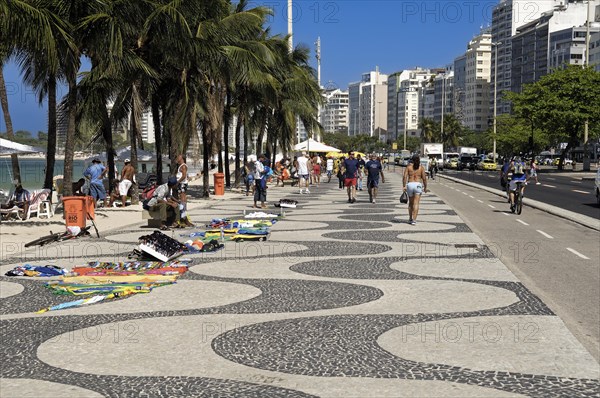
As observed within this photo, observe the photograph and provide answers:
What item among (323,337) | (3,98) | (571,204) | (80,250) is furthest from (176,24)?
(323,337)

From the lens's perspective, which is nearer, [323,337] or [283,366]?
[283,366]

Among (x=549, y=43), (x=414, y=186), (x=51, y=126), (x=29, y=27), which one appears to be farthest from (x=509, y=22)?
(x=29, y=27)

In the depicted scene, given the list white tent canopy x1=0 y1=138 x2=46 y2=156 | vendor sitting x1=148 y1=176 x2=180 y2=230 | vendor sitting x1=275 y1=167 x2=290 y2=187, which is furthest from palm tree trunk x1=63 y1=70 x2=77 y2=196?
vendor sitting x1=275 y1=167 x2=290 y2=187

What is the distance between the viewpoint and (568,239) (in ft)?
48.6

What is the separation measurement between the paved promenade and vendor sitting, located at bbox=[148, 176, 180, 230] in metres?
5.19

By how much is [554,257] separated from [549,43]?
157 meters

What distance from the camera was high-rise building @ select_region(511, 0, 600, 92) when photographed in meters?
147

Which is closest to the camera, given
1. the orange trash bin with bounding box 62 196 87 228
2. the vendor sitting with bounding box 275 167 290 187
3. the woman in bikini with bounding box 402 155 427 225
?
the orange trash bin with bounding box 62 196 87 228

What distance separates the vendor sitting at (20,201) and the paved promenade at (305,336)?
7.93m

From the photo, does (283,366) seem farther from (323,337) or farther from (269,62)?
(269,62)

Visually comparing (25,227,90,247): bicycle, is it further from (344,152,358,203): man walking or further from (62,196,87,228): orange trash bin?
(344,152,358,203): man walking

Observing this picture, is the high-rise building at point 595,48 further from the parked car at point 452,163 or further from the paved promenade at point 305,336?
the paved promenade at point 305,336

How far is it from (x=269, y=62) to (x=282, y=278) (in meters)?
23.0

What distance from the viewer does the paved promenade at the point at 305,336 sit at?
525cm
